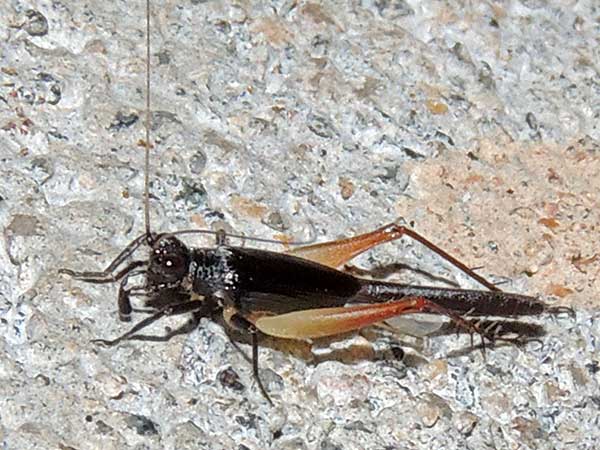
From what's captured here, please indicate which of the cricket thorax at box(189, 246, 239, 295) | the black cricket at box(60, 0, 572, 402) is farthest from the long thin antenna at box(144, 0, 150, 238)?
the cricket thorax at box(189, 246, 239, 295)

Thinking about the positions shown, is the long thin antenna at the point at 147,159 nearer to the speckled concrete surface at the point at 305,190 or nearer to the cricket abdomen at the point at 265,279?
the speckled concrete surface at the point at 305,190

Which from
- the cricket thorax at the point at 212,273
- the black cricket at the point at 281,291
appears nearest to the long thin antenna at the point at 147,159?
the black cricket at the point at 281,291

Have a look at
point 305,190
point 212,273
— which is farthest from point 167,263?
point 305,190

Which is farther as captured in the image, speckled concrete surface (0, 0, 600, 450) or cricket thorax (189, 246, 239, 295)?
cricket thorax (189, 246, 239, 295)

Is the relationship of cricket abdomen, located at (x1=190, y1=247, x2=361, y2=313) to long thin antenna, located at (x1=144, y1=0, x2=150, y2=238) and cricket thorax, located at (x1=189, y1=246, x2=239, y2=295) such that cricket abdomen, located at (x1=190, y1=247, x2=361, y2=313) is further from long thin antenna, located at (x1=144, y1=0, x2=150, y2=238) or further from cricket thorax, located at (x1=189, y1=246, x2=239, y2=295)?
long thin antenna, located at (x1=144, y1=0, x2=150, y2=238)

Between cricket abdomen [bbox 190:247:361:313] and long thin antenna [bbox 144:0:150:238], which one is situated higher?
long thin antenna [bbox 144:0:150:238]

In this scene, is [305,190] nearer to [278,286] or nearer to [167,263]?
[278,286]
